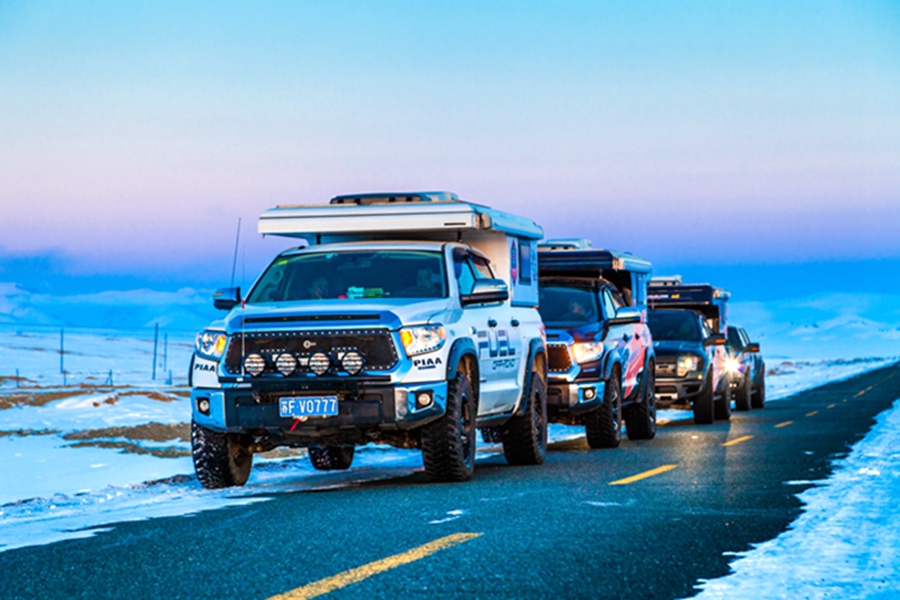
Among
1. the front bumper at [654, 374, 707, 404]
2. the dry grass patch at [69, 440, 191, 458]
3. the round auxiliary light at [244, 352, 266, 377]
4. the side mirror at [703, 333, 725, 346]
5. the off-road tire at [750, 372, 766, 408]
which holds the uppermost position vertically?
the side mirror at [703, 333, 725, 346]

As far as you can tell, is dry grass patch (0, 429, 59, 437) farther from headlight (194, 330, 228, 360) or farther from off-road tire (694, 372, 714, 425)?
headlight (194, 330, 228, 360)

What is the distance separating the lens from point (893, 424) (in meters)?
20.5

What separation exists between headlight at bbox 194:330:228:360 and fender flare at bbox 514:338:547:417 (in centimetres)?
349

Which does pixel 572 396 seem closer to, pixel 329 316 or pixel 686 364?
pixel 329 316

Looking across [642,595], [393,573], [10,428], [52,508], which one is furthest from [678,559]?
[10,428]

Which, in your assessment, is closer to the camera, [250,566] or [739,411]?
[250,566]

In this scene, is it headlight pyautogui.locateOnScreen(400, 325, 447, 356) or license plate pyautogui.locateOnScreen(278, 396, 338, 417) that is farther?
headlight pyautogui.locateOnScreen(400, 325, 447, 356)

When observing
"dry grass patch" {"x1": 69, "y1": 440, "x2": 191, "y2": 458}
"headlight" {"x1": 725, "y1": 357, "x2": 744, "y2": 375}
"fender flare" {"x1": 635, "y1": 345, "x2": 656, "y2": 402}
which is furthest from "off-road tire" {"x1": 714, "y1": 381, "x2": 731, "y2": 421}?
"dry grass patch" {"x1": 69, "y1": 440, "x2": 191, "y2": 458}

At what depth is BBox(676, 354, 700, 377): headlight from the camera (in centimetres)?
2222

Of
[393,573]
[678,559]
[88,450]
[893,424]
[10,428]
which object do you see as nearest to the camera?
[393,573]

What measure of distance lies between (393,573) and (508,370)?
6674mm

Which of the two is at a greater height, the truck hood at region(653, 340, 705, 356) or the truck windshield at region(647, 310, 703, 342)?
the truck windshield at region(647, 310, 703, 342)

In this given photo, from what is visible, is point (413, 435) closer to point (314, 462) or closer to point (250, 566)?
point (314, 462)

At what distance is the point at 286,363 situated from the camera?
1068cm
